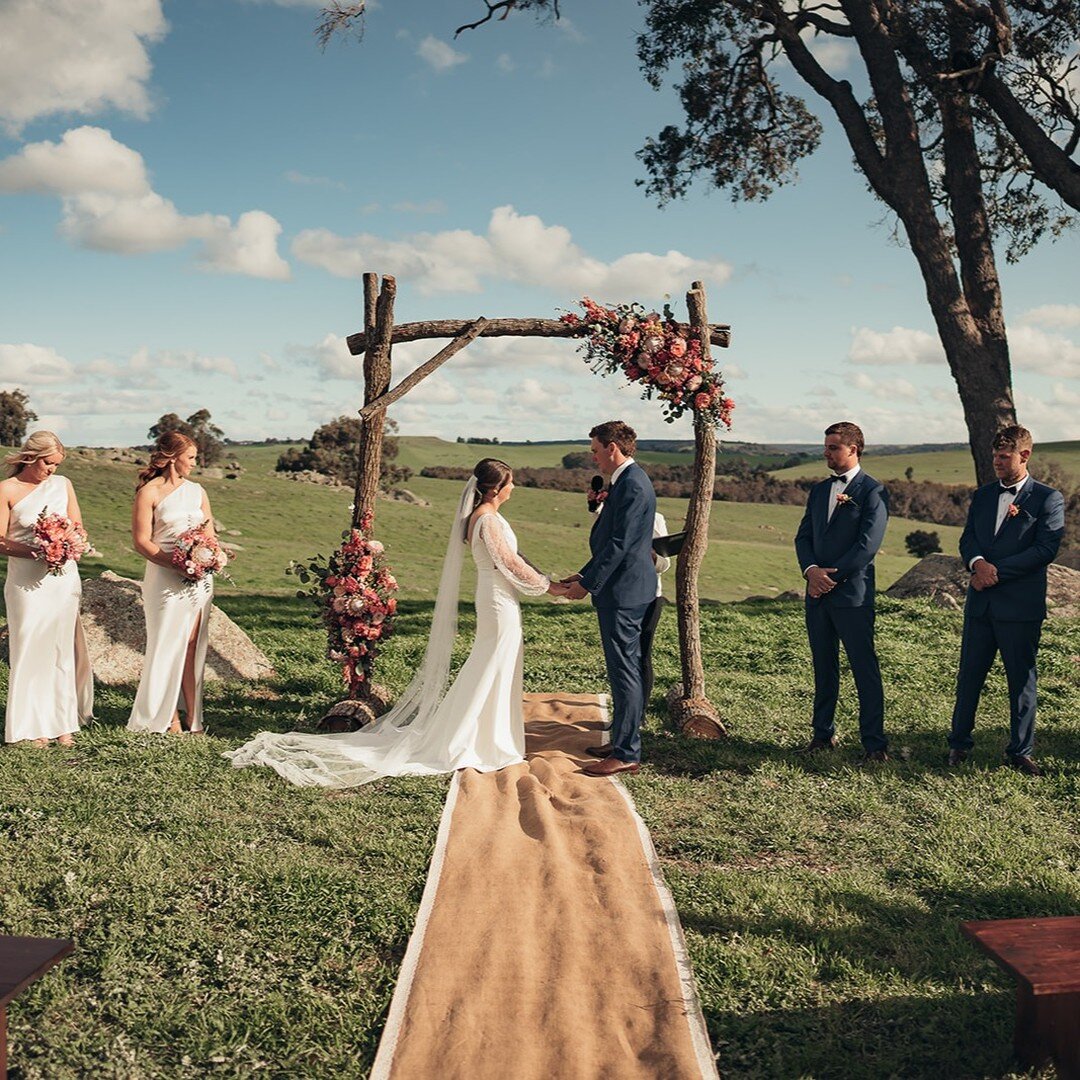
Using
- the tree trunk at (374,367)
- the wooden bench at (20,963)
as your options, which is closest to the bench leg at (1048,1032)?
the wooden bench at (20,963)

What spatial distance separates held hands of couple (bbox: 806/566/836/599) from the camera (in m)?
8.09

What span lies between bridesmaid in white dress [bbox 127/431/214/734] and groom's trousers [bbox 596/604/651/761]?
3709mm

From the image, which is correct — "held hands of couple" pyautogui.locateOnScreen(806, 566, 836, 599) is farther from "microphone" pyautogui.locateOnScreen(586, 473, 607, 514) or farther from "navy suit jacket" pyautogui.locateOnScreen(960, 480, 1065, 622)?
"microphone" pyautogui.locateOnScreen(586, 473, 607, 514)

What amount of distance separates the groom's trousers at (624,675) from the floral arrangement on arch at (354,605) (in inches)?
104

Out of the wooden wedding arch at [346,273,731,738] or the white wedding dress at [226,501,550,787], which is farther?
the wooden wedding arch at [346,273,731,738]

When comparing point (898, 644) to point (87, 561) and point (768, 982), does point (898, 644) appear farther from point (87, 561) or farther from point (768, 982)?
point (87, 561)

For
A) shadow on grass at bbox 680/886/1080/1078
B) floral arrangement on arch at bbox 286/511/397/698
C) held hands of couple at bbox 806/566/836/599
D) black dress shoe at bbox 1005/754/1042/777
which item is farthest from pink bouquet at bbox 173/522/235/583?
black dress shoe at bbox 1005/754/1042/777

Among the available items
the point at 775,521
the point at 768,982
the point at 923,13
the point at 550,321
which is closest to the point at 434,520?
the point at 775,521

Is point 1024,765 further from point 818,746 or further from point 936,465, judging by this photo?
point 936,465

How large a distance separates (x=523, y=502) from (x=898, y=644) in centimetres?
3583

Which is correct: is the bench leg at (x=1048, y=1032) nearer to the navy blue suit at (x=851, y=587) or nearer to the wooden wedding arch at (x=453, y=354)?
the navy blue suit at (x=851, y=587)

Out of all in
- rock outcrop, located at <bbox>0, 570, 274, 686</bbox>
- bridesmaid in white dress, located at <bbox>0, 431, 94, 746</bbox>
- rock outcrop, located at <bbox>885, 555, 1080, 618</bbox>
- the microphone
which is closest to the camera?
bridesmaid in white dress, located at <bbox>0, 431, 94, 746</bbox>

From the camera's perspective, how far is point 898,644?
13609 mm

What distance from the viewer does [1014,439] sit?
7781mm
